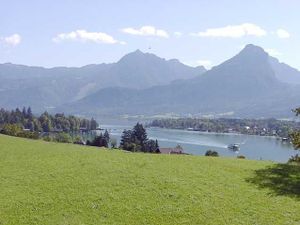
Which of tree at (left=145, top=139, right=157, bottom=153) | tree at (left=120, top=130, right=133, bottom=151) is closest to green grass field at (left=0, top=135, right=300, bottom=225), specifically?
tree at (left=120, top=130, right=133, bottom=151)

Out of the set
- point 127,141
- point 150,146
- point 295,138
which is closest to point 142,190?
point 295,138

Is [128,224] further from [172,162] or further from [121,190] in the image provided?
[172,162]

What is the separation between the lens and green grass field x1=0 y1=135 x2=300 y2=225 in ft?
63.0

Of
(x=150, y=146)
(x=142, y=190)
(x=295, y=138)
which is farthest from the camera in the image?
(x=150, y=146)

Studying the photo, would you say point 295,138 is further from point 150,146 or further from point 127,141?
point 127,141

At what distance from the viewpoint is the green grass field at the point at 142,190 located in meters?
19.2

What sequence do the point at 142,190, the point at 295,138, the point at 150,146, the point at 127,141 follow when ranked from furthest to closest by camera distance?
the point at 127,141 → the point at 150,146 → the point at 295,138 → the point at 142,190

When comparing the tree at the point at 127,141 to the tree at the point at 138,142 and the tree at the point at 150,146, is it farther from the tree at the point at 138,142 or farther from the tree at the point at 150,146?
the tree at the point at 150,146

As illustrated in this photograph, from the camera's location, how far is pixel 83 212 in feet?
63.0

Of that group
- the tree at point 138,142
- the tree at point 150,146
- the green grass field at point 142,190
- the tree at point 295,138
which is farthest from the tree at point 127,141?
the green grass field at point 142,190

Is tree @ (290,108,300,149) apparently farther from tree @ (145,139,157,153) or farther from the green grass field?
tree @ (145,139,157,153)

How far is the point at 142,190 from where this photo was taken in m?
21.8

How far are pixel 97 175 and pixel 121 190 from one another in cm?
245

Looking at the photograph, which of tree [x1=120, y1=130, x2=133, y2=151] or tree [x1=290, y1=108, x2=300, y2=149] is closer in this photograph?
tree [x1=290, y1=108, x2=300, y2=149]
